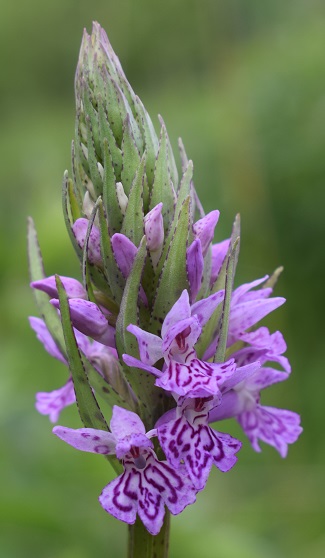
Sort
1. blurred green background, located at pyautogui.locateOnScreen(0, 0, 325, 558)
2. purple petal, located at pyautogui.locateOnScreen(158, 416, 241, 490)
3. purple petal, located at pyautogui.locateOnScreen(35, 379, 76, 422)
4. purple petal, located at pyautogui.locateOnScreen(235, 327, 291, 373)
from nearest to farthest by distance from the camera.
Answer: purple petal, located at pyautogui.locateOnScreen(158, 416, 241, 490) → purple petal, located at pyautogui.locateOnScreen(235, 327, 291, 373) → purple petal, located at pyautogui.locateOnScreen(35, 379, 76, 422) → blurred green background, located at pyautogui.locateOnScreen(0, 0, 325, 558)

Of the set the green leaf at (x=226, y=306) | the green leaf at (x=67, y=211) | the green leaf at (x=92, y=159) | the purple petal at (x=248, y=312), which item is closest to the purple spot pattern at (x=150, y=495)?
the green leaf at (x=226, y=306)

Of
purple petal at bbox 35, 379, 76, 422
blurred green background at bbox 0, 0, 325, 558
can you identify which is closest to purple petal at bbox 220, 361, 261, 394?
purple petal at bbox 35, 379, 76, 422

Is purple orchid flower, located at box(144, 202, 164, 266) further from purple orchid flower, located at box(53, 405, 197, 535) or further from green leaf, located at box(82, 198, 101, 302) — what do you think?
purple orchid flower, located at box(53, 405, 197, 535)

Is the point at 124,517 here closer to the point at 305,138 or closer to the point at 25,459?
the point at 25,459

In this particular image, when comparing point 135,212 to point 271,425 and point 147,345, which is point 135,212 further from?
point 271,425

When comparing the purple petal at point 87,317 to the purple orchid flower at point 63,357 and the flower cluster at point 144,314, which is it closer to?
the flower cluster at point 144,314
